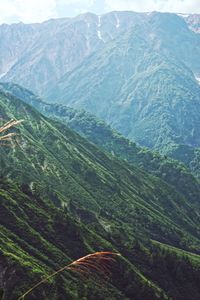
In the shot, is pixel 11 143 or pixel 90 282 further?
pixel 90 282

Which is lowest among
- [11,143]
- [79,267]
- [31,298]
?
[31,298]

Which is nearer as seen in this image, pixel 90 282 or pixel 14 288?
pixel 14 288

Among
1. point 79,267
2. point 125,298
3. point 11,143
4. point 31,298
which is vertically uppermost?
point 11,143

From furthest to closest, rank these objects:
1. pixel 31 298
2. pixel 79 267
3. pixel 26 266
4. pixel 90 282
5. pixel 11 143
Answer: pixel 90 282 < pixel 26 266 < pixel 31 298 < pixel 11 143 < pixel 79 267

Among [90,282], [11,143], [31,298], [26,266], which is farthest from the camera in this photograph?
[90,282]

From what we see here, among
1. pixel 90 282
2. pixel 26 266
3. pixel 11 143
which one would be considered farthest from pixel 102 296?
pixel 11 143

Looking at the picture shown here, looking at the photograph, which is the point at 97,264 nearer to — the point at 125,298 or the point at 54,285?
the point at 54,285

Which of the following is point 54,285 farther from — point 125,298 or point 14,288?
point 125,298

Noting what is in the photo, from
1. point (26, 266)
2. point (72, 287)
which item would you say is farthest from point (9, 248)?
point (72, 287)

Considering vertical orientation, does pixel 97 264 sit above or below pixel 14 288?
above
